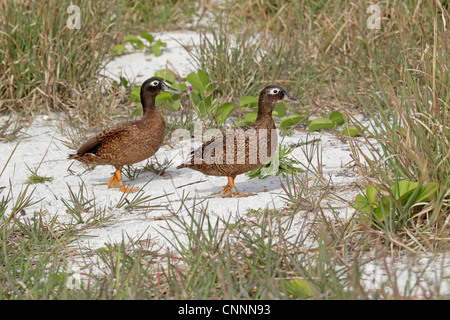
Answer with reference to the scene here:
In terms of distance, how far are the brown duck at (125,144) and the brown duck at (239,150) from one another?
1.48ft

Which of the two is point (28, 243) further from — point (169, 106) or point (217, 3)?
point (217, 3)

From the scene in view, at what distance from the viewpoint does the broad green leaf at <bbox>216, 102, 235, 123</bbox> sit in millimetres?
5910

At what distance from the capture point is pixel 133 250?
134 inches

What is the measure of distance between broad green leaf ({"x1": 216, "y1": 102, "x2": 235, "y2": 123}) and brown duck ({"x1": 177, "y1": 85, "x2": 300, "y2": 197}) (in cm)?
131

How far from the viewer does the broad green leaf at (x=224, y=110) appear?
5910 mm

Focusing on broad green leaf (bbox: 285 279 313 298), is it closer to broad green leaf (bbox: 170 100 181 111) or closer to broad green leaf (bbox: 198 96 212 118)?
broad green leaf (bbox: 198 96 212 118)

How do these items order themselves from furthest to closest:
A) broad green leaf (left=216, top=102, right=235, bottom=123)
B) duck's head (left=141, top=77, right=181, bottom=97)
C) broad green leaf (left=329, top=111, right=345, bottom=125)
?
broad green leaf (left=216, top=102, right=235, bottom=123), broad green leaf (left=329, top=111, right=345, bottom=125), duck's head (left=141, top=77, right=181, bottom=97)

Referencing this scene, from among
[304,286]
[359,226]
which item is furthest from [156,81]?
[304,286]

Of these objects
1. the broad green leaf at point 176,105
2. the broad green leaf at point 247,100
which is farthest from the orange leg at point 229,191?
the broad green leaf at point 176,105

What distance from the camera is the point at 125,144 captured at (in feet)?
15.8

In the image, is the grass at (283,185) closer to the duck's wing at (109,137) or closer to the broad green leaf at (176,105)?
the broad green leaf at (176,105)

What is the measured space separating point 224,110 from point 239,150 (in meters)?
1.61

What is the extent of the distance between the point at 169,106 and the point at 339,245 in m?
3.35

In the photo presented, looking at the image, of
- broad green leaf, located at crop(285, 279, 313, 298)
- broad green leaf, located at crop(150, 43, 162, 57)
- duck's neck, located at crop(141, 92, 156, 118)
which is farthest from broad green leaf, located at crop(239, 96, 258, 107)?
broad green leaf, located at crop(285, 279, 313, 298)
